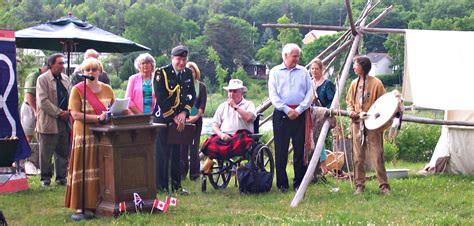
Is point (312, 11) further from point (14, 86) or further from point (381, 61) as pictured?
point (14, 86)

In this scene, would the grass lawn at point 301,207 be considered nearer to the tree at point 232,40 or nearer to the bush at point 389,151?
the bush at point 389,151

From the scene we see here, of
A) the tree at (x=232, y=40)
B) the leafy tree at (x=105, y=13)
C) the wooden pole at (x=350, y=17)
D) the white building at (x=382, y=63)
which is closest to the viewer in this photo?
the wooden pole at (x=350, y=17)

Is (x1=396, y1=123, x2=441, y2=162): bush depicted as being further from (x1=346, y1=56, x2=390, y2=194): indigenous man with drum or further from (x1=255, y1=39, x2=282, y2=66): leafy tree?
(x1=255, y1=39, x2=282, y2=66): leafy tree

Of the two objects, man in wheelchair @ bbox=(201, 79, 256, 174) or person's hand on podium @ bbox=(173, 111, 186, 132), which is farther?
man in wheelchair @ bbox=(201, 79, 256, 174)

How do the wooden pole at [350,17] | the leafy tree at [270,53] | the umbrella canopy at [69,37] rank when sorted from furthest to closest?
the leafy tree at [270,53] → the umbrella canopy at [69,37] → the wooden pole at [350,17]

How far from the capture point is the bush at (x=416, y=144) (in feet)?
47.3

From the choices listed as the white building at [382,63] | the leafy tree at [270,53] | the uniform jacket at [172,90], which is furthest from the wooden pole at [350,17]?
the leafy tree at [270,53]

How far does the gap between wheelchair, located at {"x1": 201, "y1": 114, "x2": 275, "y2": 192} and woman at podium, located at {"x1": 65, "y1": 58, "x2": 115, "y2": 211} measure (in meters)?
2.16

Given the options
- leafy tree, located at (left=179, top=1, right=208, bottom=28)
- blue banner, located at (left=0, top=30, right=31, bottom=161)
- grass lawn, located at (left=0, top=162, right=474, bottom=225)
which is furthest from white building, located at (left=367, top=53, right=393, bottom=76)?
leafy tree, located at (left=179, top=1, right=208, bottom=28)

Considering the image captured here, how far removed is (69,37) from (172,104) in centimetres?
203

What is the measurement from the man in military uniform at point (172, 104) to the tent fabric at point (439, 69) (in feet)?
10.1

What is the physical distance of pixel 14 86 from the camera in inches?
336

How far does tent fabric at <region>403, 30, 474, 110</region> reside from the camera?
9.50m

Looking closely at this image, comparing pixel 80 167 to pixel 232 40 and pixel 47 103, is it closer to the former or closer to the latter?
pixel 47 103
